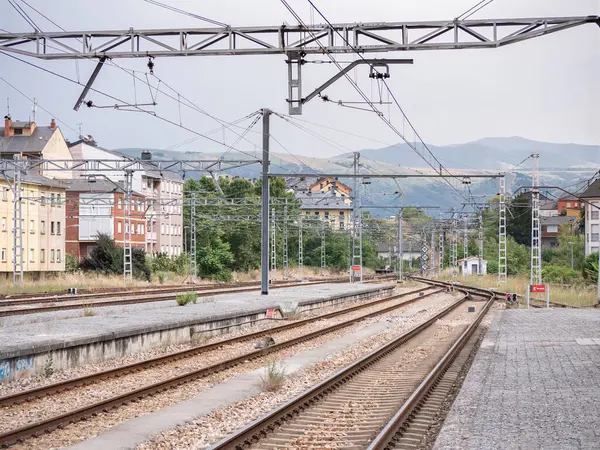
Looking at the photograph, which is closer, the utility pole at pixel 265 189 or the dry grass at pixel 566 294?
the utility pole at pixel 265 189

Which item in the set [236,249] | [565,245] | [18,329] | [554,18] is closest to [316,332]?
[18,329]

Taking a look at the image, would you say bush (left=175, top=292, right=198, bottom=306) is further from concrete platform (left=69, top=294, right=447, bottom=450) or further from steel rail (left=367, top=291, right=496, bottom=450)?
steel rail (left=367, top=291, right=496, bottom=450)

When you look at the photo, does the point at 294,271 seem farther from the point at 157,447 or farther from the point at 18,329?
the point at 157,447

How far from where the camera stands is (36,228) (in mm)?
64625

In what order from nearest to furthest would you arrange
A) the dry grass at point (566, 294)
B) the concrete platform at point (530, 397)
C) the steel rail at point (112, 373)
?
the concrete platform at point (530, 397) → the steel rail at point (112, 373) → the dry grass at point (566, 294)

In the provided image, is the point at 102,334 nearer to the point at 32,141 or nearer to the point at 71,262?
the point at 71,262

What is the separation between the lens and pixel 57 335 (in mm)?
18016

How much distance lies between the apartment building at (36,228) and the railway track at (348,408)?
4466 cm

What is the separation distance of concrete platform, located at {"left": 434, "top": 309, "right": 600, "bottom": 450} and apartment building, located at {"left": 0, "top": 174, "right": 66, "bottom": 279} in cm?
4231

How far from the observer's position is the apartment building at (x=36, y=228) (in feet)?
194

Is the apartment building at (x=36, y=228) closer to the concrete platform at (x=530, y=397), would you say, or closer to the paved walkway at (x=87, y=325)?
the paved walkway at (x=87, y=325)

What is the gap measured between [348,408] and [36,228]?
5545 cm

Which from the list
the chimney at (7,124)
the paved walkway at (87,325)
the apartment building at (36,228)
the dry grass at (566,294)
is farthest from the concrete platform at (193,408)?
the chimney at (7,124)

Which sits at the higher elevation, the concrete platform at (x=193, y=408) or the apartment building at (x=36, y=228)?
the apartment building at (x=36, y=228)
